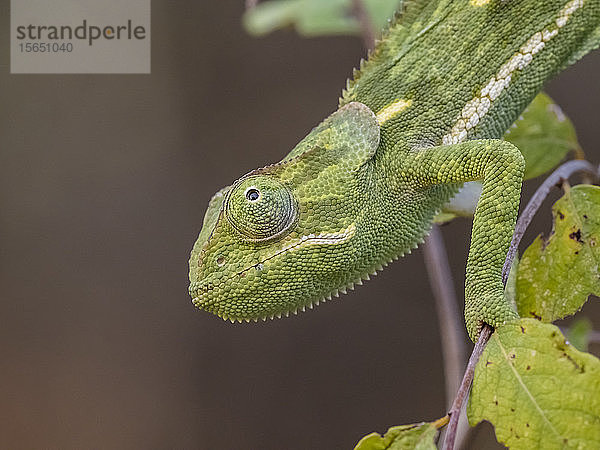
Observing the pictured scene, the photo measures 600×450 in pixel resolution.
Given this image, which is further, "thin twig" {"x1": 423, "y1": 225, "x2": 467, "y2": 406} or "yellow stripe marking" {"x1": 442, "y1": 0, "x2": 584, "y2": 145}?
"thin twig" {"x1": 423, "y1": 225, "x2": 467, "y2": 406}

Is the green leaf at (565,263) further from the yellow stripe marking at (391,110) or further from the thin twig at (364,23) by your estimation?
the thin twig at (364,23)

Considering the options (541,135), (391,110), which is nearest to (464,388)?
(391,110)

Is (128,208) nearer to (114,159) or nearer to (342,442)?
(114,159)

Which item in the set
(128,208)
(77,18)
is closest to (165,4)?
(77,18)

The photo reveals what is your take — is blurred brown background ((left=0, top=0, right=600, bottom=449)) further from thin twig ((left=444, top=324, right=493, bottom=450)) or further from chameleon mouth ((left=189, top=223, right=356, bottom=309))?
thin twig ((left=444, top=324, right=493, bottom=450))

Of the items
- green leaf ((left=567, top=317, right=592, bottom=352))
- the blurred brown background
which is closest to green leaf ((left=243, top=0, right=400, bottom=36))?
green leaf ((left=567, top=317, right=592, bottom=352))

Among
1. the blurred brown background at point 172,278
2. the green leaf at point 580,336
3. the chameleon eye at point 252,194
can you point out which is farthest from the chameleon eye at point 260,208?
the blurred brown background at point 172,278
